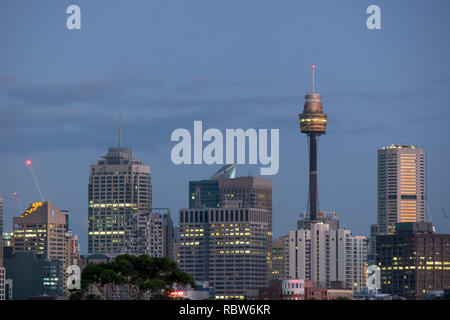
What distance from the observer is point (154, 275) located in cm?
15262
